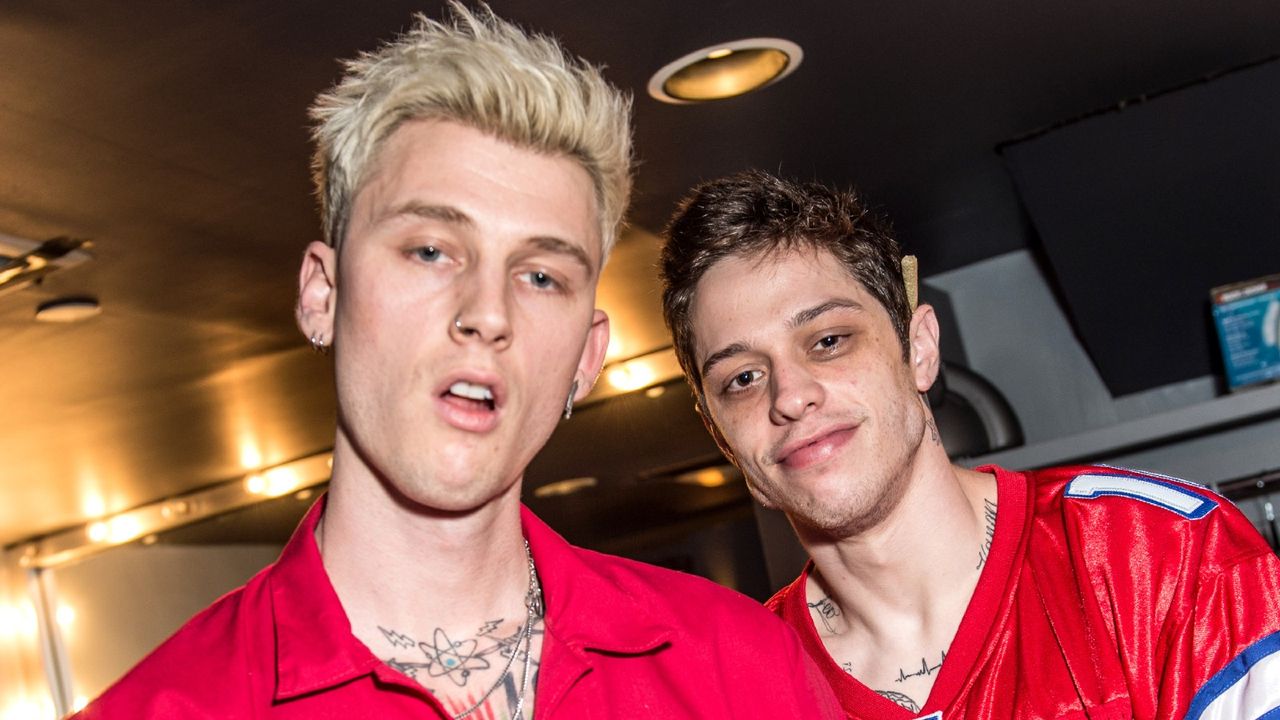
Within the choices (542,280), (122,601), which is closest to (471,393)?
(542,280)

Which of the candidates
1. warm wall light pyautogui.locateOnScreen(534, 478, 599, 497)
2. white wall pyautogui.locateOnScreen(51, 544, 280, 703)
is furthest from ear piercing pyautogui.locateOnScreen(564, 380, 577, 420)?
white wall pyautogui.locateOnScreen(51, 544, 280, 703)

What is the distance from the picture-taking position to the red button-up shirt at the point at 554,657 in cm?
111

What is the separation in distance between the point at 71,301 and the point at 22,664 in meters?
3.69

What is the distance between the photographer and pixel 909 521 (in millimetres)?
1799

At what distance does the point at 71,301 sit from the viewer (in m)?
3.41

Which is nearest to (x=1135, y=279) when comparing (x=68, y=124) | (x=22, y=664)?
(x=68, y=124)

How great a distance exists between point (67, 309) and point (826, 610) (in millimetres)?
2300

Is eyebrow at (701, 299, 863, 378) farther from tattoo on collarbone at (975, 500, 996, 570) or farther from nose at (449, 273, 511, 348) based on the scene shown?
nose at (449, 273, 511, 348)

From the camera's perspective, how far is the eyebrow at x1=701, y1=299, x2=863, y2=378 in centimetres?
178

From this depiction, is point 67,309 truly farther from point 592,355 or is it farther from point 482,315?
point 482,315

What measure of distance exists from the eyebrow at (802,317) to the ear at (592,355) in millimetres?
418

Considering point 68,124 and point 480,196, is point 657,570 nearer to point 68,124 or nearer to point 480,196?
point 480,196

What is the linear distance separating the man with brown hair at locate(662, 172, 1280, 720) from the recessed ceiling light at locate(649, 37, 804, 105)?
0.61m

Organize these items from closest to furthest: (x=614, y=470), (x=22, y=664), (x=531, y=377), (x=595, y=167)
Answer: (x=531, y=377), (x=595, y=167), (x=614, y=470), (x=22, y=664)
